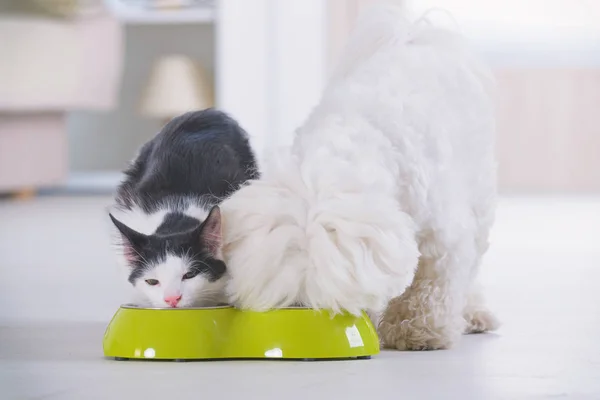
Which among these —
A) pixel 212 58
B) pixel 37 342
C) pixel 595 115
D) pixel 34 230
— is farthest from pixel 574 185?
pixel 37 342

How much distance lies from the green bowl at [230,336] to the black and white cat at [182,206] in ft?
0.21

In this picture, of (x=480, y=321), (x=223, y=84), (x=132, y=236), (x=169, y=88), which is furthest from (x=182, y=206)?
(x=169, y=88)

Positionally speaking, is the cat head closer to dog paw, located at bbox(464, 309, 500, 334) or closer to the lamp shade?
dog paw, located at bbox(464, 309, 500, 334)

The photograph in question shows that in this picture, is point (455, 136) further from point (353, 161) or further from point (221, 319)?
Answer: point (221, 319)

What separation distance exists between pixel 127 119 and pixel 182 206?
15.6ft

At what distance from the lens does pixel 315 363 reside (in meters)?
1.74

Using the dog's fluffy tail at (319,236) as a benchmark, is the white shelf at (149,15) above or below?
above

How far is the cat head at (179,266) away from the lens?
1.81 meters

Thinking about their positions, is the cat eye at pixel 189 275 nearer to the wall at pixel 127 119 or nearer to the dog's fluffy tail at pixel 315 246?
the dog's fluffy tail at pixel 315 246

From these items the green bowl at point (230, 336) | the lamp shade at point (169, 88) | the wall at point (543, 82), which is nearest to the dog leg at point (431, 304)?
the green bowl at point (230, 336)

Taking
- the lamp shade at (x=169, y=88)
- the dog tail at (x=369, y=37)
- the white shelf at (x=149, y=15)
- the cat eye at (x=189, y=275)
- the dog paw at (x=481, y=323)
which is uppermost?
the white shelf at (x=149, y=15)

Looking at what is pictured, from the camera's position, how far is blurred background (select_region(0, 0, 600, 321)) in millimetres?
6102

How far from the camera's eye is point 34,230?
4789mm

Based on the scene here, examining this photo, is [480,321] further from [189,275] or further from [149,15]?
[149,15]
